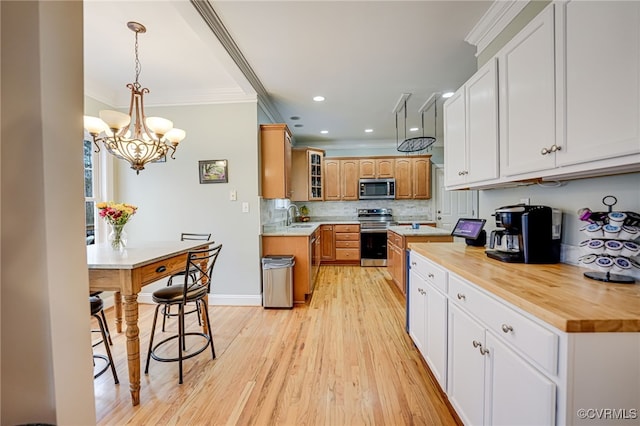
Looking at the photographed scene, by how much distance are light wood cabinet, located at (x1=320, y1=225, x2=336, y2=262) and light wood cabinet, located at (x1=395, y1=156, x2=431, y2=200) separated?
1.69 meters

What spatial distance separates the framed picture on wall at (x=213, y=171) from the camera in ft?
11.1

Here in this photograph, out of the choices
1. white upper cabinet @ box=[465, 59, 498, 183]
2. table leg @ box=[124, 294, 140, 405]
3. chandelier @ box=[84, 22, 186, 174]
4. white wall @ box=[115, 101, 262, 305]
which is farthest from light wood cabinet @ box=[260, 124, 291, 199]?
white upper cabinet @ box=[465, 59, 498, 183]

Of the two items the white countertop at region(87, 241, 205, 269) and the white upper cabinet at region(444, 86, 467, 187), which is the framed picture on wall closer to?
the white countertop at region(87, 241, 205, 269)

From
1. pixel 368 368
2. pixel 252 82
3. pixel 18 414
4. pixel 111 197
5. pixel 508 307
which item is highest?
pixel 252 82

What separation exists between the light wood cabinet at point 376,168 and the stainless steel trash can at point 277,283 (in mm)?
3319

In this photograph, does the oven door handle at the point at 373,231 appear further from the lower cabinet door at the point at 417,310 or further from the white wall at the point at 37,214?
the white wall at the point at 37,214

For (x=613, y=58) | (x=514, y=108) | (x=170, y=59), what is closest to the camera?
(x=613, y=58)

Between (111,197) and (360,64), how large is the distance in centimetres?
338

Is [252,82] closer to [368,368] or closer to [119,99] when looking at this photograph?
[119,99]

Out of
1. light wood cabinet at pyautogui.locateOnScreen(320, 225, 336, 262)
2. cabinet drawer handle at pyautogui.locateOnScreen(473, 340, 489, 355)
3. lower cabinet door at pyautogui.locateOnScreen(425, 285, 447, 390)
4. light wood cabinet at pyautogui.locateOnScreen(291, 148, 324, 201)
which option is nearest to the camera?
cabinet drawer handle at pyautogui.locateOnScreen(473, 340, 489, 355)

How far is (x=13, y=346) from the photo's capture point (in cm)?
73

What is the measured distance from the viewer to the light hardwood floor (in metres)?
1.59

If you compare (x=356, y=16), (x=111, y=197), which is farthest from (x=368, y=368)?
(x=111, y=197)

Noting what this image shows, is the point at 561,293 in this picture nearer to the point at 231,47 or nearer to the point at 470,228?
the point at 470,228
